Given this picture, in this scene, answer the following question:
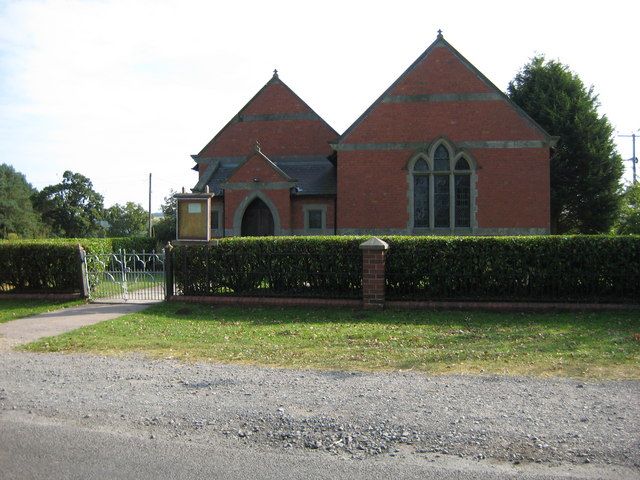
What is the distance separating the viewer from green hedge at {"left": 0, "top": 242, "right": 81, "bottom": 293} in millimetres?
15570

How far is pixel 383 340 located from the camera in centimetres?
949

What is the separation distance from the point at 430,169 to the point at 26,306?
48.2 ft

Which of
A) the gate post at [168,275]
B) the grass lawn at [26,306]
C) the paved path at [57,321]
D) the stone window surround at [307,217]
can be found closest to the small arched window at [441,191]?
the stone window surround at [307,217]

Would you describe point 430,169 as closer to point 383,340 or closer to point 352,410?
point 383,340

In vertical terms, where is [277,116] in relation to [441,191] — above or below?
above

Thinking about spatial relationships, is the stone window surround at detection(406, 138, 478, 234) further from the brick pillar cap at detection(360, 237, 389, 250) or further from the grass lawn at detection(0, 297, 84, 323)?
the grass lawn at detection(0, 297, 84, 323)

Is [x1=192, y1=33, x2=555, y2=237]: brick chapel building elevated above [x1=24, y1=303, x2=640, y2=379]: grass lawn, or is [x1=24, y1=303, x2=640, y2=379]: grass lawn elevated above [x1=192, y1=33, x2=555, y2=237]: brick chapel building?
[x1=192, y1=33, x2=555, y2=237]: brick chapel building

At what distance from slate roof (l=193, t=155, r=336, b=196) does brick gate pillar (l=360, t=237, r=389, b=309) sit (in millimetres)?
10348

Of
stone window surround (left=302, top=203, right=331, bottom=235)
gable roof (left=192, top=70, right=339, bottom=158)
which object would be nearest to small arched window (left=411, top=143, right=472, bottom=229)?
stone window surround (left=302, top=203, right=331, bottom=235)

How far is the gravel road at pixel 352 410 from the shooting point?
473 cm

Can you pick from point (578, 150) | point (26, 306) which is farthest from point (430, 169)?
point (578, 150)

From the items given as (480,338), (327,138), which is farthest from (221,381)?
(327,138)

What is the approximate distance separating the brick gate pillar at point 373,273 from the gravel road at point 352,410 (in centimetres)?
572

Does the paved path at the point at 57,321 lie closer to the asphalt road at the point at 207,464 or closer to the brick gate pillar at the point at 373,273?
the asphalt road at the point at 207,464
